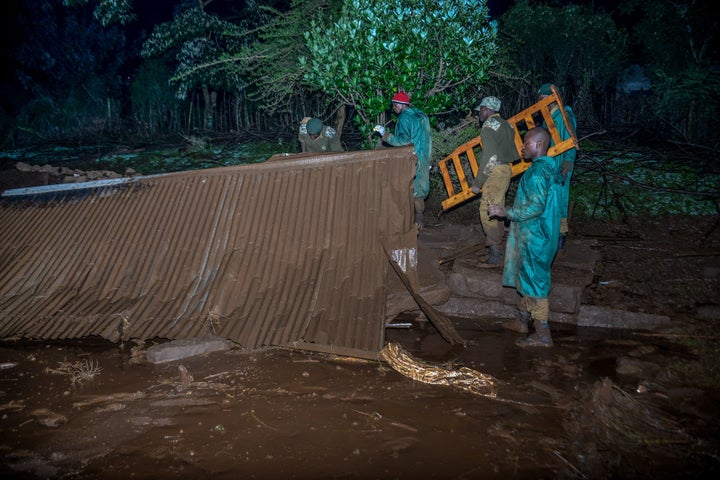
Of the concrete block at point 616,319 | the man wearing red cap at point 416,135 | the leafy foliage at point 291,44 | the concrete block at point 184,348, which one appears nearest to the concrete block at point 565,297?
the concrete block at point 616,319

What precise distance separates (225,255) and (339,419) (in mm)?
2423

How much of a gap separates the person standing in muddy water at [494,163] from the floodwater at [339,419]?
1807mm

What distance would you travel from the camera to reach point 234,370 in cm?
376

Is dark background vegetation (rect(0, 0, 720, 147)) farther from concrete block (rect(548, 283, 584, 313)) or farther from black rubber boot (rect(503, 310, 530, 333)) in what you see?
black rubber boot (rect(503, 310, 530, 333))

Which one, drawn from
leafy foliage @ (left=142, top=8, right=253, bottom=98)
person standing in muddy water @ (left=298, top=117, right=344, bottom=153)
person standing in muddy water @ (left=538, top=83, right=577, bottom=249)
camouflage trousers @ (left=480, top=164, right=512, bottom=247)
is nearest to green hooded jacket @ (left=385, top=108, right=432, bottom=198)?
camouflage trousers @ (left=480, top=164, right=512, bottom=247)

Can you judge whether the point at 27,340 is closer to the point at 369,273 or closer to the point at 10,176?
the point at 369,273

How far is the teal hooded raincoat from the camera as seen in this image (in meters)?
4.22

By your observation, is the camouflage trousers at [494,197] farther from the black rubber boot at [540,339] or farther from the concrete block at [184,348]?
the concrete block at [184,348]

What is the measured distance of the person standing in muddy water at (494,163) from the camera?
559 cm

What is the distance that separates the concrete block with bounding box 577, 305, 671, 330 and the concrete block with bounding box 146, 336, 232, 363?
11.8 feet

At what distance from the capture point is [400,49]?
679 cm

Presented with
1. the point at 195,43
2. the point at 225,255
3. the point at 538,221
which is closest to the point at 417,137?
the point at 538,221

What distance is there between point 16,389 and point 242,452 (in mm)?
2058

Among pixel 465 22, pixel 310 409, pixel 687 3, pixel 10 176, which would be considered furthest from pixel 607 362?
pixel 687 3
